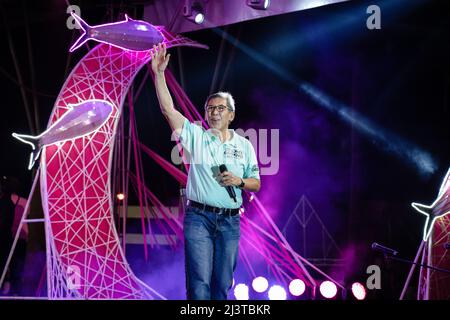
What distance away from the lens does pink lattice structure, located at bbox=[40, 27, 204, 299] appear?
4582mm

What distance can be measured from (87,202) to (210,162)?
1902 millimetres

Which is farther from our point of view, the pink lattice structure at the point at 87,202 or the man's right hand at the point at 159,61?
the pink lattice structure at the point at 87,202

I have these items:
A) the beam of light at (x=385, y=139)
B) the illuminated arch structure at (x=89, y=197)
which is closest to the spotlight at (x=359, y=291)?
the illuminated arch structure at (x=89, y=197)

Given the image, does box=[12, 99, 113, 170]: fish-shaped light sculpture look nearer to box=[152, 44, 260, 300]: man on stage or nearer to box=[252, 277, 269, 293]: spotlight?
box=[152, 44, 260, 300]: man on stage

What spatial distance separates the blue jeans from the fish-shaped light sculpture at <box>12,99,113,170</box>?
1.87 metres

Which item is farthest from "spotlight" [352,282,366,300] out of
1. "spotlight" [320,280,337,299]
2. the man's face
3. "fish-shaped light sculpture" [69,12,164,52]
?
"fish-shaped light sculpture" [69,12,164,52]

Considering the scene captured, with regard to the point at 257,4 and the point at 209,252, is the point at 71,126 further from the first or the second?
the point at 209,252

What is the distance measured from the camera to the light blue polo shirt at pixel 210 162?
3113 millimetres

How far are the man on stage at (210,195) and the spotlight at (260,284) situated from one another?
1.77 m

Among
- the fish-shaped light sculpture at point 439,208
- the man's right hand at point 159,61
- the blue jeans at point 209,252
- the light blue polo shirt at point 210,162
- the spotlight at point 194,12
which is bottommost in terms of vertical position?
the blue jeans at point 209,252

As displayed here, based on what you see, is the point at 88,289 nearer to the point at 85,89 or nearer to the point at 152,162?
the point at 85,89

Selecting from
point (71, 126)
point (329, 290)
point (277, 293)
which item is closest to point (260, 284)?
point (277, 293)

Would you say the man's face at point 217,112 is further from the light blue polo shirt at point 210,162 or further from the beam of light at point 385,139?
the beam of light at point 385,139

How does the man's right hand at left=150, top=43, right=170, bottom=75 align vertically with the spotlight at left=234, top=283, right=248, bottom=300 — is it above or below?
above
